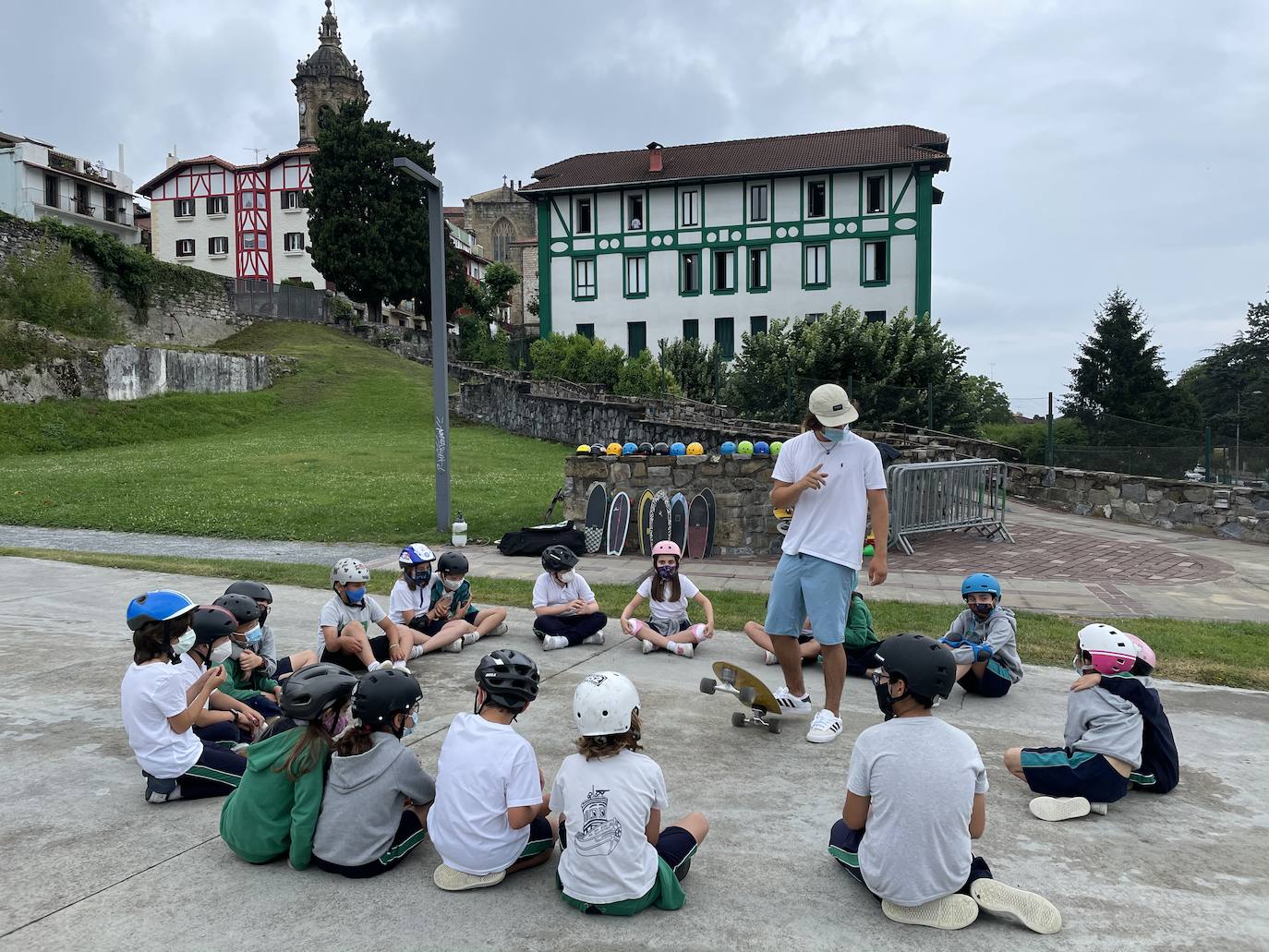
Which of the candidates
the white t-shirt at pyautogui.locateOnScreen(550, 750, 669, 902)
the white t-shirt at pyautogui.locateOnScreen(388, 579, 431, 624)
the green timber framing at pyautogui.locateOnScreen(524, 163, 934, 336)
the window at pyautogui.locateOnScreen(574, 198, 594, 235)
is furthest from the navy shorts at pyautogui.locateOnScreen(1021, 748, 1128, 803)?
the window at pyautogui.locateOnScreen(574, 198, 594, 235)

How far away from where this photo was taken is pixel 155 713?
4.13 m

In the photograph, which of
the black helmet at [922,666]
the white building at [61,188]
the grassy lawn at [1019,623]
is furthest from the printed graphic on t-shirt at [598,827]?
the white building at [61,188]

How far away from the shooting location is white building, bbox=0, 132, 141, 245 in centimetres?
5646

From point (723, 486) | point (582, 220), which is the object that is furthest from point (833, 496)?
point (582, 220)

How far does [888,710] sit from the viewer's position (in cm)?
334

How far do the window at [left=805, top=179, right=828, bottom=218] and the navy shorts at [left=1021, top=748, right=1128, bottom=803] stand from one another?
121 ft

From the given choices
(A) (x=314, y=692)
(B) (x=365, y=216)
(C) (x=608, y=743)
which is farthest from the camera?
(B) (x=365, y=216)

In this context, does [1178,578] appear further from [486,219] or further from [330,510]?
[486,219]

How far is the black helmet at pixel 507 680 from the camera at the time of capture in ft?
11.3

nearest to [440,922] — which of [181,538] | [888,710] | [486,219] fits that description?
[888,710]

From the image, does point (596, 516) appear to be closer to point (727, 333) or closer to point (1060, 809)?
point (1060, 809)

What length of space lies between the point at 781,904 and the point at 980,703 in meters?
3.05

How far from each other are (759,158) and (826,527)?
125 feet

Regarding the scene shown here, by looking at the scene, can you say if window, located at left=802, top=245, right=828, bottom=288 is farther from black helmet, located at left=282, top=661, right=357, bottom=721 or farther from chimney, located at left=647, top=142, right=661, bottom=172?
black helmet, located at left=282, top=661, right=357, bottom=721
